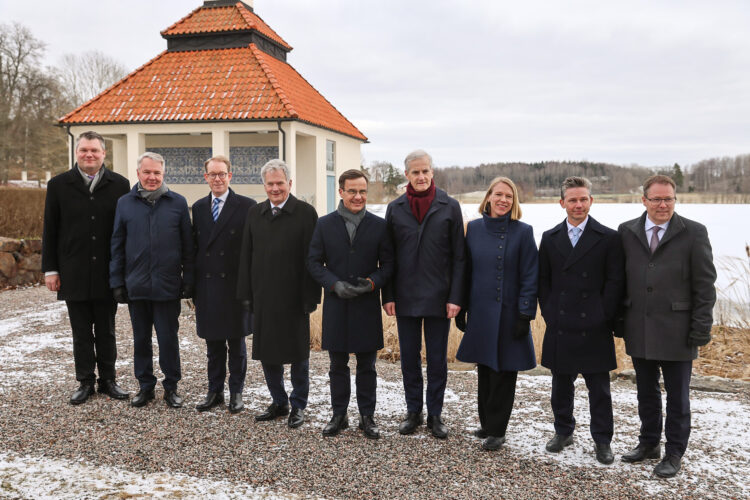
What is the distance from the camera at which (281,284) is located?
15.7ft

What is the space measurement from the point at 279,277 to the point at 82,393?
2.28m

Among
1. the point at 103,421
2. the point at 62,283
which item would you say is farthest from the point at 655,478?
the point at 62,283

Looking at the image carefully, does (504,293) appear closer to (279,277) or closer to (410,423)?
(410,423)

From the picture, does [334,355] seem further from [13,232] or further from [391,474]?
[13,232]

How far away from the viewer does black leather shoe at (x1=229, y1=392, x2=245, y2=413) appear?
16.9 feet

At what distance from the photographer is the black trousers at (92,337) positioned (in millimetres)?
5488

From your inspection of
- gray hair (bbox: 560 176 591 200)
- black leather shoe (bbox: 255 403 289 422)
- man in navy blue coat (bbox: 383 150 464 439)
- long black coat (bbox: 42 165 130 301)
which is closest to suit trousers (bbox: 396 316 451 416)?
man in navy blue coat (bbox: 383 150 464 439)

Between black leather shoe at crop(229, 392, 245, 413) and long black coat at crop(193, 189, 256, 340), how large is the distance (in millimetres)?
528

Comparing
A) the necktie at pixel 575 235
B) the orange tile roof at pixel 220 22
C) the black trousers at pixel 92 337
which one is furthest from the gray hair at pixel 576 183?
the orange tile roof at pixel 220 22

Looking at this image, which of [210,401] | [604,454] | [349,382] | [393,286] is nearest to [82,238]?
[210,401]

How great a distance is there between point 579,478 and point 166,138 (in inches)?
664

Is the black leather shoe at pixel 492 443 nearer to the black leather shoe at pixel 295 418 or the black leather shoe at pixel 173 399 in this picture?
the black leather shoe at pixel 295 418

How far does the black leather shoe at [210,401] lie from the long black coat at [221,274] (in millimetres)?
552

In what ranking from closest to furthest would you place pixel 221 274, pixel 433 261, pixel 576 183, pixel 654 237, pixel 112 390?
pixel 654 237 < pixel 576 183 < pixel 433 261 < pixel 221 274 < pixel 112 390
